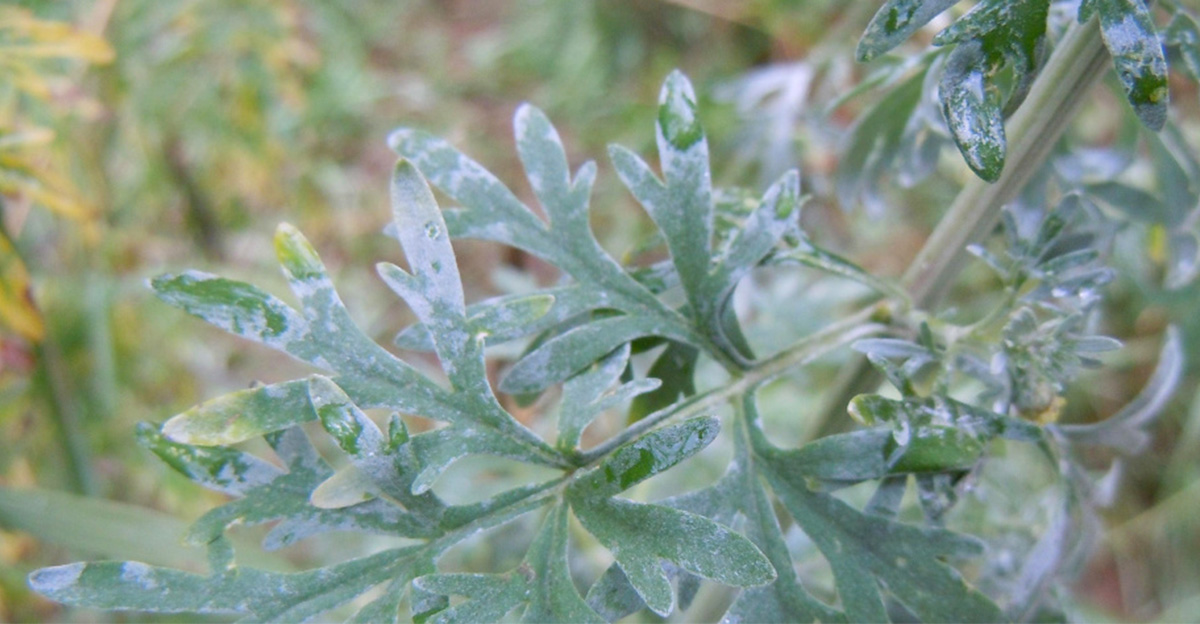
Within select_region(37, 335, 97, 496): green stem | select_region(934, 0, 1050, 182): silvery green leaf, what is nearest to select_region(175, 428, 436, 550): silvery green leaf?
select_region(934, 0, 1050, 182): silvery green leaf

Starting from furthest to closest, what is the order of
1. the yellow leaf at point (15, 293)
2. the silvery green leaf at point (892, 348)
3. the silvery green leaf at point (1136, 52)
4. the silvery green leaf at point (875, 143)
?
the yellow leaf at point (15, 293) → the silvery green leaf at point (875, 143) → the silvery green leaf at point (892, 348) → the silvery green leaf at point (1136, 52)

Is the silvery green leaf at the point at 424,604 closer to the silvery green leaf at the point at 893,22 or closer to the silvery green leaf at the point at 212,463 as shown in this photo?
the silvery green leaf at the point at 212,463

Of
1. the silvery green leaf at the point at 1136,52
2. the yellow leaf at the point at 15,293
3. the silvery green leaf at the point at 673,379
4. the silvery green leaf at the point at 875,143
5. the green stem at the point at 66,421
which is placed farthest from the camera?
the green stem at the point at 66,421

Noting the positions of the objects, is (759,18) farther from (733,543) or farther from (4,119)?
(733,543)

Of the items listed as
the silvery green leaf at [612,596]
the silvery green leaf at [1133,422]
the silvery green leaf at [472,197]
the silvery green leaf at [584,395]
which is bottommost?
the silvery green leaf at [1133,422]

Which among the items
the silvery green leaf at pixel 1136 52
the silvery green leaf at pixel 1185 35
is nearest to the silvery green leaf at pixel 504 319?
the silvery green leaf at pixel 1136 52

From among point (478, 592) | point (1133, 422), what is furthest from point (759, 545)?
point (1133, 422)

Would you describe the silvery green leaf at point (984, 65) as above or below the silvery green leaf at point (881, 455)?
above
